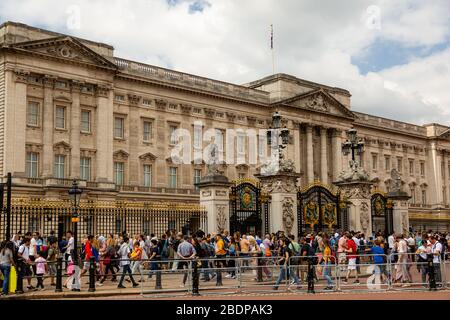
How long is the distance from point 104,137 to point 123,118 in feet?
11.3

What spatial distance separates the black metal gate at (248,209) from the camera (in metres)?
25.5

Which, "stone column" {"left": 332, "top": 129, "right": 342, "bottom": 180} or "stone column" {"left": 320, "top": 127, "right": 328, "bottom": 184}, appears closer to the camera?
"stone column" {"left": 320, "top": 127, "right": 328, "bottom": 184}

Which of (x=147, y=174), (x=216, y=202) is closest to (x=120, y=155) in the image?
(x=147, y=174)

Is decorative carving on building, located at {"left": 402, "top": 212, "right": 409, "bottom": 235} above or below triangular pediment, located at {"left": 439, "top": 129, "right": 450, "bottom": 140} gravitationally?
below

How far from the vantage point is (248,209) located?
84.9 feet

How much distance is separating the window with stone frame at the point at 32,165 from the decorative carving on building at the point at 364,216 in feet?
83.5

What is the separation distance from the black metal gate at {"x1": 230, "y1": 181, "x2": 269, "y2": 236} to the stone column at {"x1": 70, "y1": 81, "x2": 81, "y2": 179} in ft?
79.3

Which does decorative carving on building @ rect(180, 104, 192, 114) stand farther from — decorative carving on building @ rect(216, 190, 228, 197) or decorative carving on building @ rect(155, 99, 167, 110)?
decorative carving on building @ rect(216, 190, 228, 197)

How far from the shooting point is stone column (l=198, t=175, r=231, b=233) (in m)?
24.8

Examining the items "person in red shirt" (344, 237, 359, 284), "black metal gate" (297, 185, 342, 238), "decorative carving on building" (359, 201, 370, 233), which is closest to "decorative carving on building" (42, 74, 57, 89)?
"black metal gate" (297, 185, 342, 238)

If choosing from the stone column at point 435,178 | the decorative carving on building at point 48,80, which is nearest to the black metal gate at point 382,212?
the decorative carving on building at point 48,80

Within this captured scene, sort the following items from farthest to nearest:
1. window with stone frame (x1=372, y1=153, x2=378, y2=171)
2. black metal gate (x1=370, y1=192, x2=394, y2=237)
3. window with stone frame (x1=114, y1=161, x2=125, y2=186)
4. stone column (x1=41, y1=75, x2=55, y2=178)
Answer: window with stone frame (x1=372, y1=153, x2=378, y2=171) < window with stone frame (x1=114, y1=161, x2=125, y2=186) < stone column (x1=41, y1=75, x2=55, y2=178) < black metal gate (x1=370, y1=192, x2=394, y2=237)

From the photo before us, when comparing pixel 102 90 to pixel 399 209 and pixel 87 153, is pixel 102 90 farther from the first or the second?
pixel 399 209
